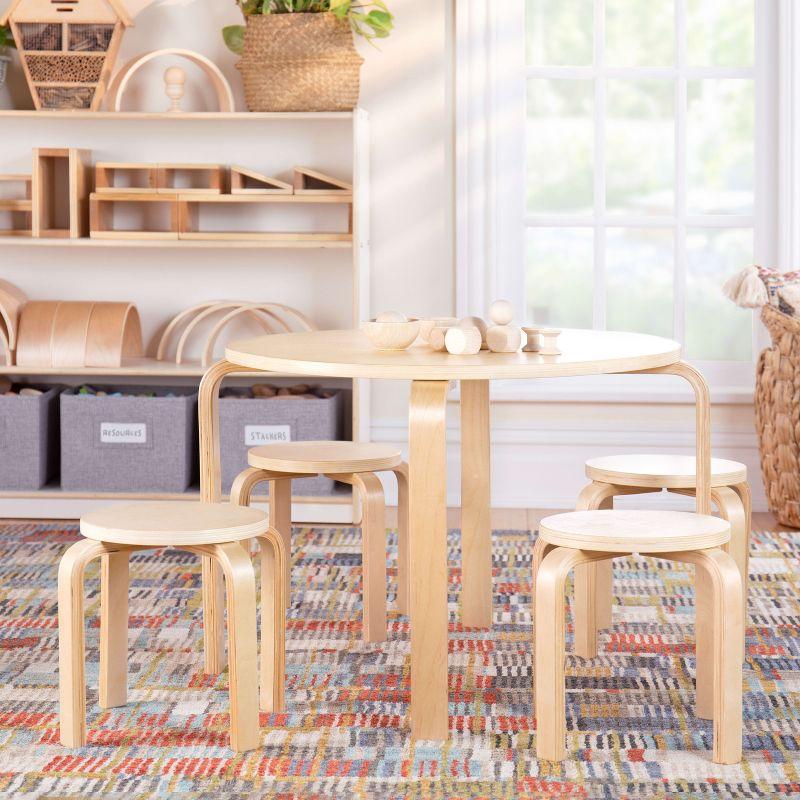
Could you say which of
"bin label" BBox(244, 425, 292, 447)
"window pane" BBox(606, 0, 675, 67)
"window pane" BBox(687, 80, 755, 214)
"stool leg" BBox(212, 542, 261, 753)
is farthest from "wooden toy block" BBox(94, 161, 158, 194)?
"stool leg" BBox(212, 542, 261, 753)

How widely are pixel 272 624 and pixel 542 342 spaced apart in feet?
2.38

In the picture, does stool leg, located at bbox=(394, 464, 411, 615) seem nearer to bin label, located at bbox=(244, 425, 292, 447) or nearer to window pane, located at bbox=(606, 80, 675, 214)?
bin label, located at bbox=(244, 425, 292, 447)

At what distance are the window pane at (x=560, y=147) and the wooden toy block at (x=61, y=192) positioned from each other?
5.06 feet

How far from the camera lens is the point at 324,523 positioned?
3975 mm

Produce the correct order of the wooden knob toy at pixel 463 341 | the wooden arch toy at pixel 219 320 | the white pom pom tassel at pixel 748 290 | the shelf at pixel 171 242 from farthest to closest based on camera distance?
the wooden arch toy at pixel 219 320 < the shelf at pixel 171 242 < the white pom pom tassel at pixel 748 290 < the wooden knob toy at pixel 463 341

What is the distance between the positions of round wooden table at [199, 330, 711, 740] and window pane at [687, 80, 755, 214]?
1.97m

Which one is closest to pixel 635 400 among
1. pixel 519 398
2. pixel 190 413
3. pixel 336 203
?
pixel 519 398

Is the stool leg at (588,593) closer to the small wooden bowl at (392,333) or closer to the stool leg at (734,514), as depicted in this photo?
the stool leg at (734,514)

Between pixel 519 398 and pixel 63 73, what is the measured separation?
1878 millimetres

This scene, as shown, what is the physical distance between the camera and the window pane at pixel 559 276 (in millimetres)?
4293

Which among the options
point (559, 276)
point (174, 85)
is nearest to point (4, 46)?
point (174, 85)

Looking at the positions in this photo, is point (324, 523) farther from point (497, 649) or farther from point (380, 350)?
point (380, 350)

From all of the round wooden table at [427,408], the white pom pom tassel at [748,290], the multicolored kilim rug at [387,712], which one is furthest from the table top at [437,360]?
the white pom pom tassel at [748,290]

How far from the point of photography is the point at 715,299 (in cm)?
429
